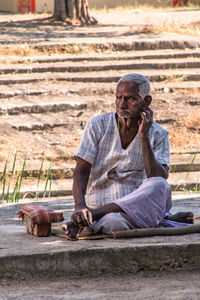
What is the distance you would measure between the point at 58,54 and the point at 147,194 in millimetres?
8694

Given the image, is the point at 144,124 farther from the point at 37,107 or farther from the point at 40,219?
the point at 37,107

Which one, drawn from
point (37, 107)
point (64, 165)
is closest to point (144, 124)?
point (64, 165)

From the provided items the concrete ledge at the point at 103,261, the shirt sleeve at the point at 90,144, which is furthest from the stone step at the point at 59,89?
the concrete ledge at the point at 103,261

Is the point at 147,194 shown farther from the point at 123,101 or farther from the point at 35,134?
the point at 35,134

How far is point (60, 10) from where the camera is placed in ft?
52.5

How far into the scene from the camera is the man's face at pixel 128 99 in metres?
4.13

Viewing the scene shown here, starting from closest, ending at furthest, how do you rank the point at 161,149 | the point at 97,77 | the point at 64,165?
the point at 161,149, the point at 64,165, the point at 97,77

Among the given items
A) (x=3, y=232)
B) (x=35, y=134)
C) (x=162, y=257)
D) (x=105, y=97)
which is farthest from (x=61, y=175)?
(x=162, y=257)

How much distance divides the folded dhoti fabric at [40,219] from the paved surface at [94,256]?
0.37 ft

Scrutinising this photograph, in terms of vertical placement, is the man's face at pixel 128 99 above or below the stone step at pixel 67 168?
above

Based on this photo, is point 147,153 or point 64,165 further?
point 64,165

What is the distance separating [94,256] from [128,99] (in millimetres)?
1068

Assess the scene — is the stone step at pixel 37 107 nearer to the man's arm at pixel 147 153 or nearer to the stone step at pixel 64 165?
the stone step at pixel 64 165

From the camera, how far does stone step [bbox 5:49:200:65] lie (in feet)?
38.8
